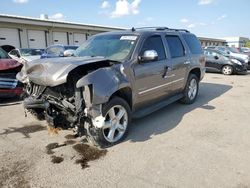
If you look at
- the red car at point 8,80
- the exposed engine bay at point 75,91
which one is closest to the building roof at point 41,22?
the red car at point 8,80

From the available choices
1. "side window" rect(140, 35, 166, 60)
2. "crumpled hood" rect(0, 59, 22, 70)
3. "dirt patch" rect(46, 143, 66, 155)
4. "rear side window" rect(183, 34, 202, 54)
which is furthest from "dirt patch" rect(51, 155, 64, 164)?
"rear side window" rect(183, 34, 202, 54)

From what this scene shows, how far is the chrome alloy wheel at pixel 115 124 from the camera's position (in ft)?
12.6

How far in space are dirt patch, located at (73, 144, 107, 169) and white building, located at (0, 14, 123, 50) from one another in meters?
18.5

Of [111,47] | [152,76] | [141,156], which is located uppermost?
[111,47]

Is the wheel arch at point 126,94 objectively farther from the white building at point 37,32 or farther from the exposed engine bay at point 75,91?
the white building at point 37,32

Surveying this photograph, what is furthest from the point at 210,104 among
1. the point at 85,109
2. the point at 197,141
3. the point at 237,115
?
the point at 85,109

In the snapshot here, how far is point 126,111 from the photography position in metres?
4.04

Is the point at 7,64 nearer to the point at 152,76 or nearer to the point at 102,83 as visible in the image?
the point at 152,76

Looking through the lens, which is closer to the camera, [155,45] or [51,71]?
[51,71]

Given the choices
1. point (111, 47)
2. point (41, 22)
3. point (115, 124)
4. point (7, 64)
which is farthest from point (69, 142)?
point (41, 22)

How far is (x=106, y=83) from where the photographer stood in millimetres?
3428

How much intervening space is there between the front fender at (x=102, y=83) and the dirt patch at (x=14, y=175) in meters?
1.33

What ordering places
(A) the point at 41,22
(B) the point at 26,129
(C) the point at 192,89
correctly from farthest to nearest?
(A) the point at 41,22
(C) the point at 192,89
(B) the point at 26,129

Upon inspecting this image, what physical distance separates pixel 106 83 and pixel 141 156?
4.06ft
